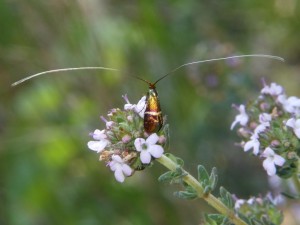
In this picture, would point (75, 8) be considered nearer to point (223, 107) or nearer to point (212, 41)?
point (212, 41)

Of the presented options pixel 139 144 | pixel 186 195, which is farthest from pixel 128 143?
pixel 186 195

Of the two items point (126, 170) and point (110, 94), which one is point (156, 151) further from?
point (110, 94)

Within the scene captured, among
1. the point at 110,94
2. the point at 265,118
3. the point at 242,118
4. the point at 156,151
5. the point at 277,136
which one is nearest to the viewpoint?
the point at 156,151

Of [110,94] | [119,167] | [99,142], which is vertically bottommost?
[119,167]

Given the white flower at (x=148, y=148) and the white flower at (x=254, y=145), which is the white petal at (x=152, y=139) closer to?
the white flower at (x=148, y=148)

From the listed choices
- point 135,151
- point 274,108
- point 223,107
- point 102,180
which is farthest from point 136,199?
point 135,151

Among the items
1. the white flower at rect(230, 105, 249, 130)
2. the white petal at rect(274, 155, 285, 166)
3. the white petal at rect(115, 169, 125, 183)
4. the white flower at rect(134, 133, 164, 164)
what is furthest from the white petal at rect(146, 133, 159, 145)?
the white flower at rect(230, 105, 249, 130)
